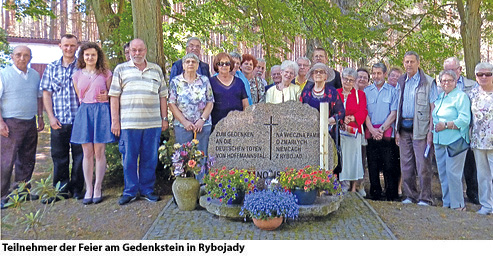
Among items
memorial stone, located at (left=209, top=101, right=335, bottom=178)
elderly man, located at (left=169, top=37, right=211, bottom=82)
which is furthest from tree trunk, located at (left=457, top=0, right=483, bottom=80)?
elderly man, located at (left=169, top=37, right=211, bottom=82)

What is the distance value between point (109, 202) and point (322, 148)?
3.07 m

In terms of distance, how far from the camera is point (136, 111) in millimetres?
6156

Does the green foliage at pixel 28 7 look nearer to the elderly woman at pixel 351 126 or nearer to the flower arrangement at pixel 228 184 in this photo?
the flower arrangement at pixel 228 184

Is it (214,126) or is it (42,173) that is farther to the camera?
(42,173)

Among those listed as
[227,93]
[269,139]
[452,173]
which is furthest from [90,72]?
[452,173]

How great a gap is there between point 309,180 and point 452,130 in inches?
86.7

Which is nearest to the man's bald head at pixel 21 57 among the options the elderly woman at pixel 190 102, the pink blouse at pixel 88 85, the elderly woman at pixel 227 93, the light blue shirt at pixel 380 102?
the pink blouse at pixel 88 85

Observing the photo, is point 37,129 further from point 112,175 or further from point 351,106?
point 351,106

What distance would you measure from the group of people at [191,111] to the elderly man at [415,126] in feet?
0.05

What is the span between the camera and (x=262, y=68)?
8164 millimetres

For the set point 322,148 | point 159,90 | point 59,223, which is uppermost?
point 159,90

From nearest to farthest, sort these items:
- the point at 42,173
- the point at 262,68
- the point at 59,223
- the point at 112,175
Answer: the point at 59,223 → the point at 112,175 → the point at 262,68 → the point at 42,173

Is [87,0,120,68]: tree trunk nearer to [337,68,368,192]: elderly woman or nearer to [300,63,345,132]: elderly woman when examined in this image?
[300,63,345,132]: elderly woman

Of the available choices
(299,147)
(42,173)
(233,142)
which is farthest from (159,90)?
(42,173)
